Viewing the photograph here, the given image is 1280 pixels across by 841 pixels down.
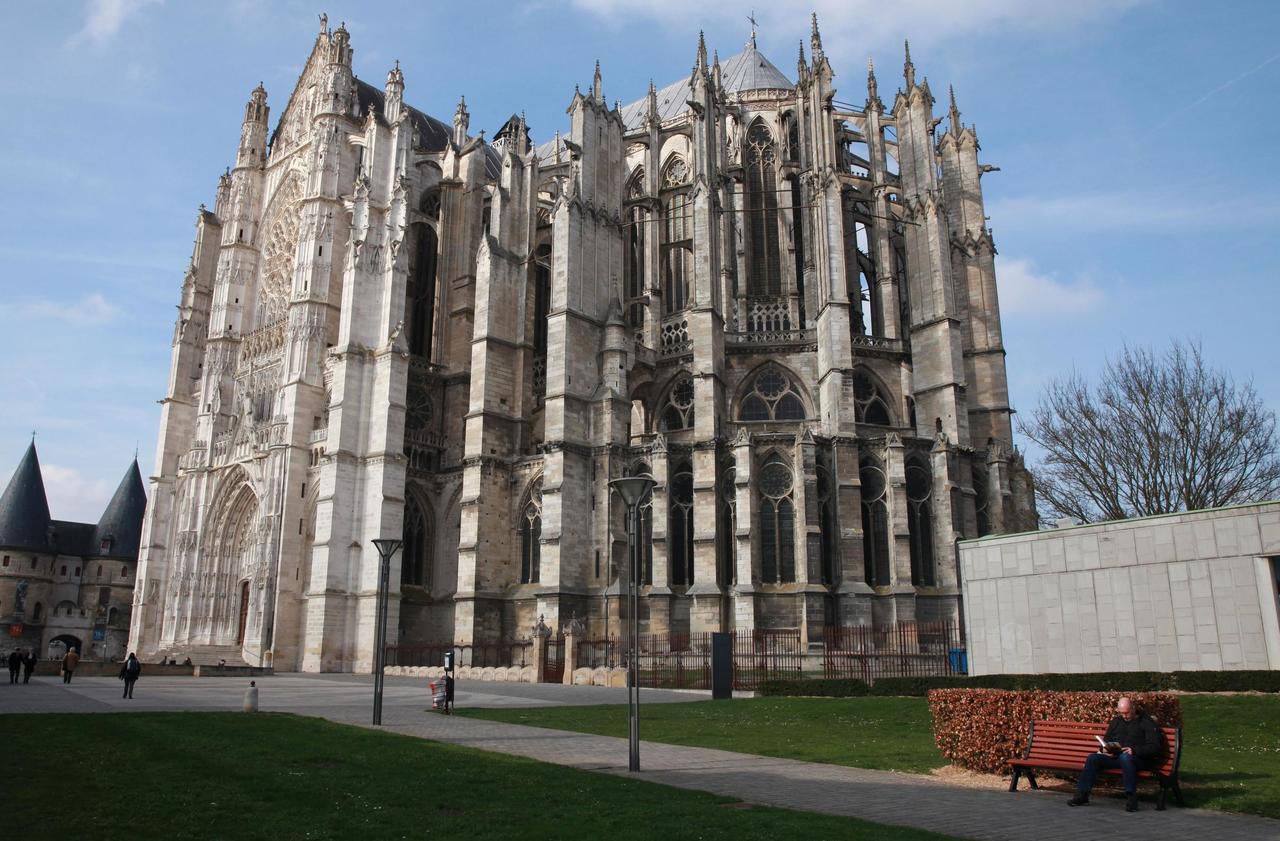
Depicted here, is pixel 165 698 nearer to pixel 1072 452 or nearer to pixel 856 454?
pixel 856 454

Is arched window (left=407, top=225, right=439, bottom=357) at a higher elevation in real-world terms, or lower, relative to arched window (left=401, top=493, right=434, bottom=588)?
higher

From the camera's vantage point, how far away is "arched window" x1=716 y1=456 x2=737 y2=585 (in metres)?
33.5

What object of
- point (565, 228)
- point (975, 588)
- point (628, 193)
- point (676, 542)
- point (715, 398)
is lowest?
point (975, 588)

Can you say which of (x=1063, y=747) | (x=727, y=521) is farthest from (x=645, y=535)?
(x=1063, y=747)

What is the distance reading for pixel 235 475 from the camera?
42844 mm

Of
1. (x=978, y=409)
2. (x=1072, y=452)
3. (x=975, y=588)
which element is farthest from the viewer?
Result: (x=978, y=409)

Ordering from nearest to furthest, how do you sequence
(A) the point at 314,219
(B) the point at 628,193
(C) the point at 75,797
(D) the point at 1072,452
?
(C) the point at 75,797 < (D) the point at 1072,452 < (A) the point at 314,219 < (B) the point at 628,193

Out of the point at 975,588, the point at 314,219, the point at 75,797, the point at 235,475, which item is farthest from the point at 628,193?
the point at 75,797

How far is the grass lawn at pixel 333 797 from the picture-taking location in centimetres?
714

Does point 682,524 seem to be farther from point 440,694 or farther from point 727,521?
point 440,694

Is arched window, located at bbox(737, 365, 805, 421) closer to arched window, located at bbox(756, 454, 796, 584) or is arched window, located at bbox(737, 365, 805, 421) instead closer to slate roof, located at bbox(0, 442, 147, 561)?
arched window, located at bbox(756, 454, 796, 584)

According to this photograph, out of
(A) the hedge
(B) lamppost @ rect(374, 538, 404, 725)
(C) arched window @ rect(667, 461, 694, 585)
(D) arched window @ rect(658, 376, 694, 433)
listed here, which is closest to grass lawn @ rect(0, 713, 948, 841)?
(B) lamppost @ rect(374, 538, 404, 725)

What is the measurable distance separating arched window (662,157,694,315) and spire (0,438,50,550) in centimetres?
4681

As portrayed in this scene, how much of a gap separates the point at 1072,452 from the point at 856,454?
269 inches
